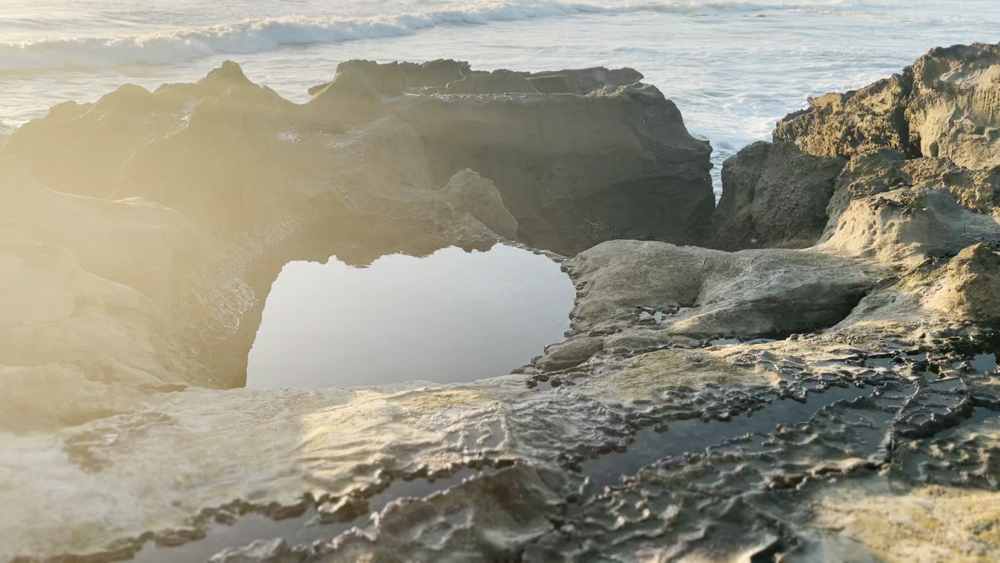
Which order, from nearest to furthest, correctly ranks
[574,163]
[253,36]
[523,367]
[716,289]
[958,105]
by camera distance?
1. [523,367]
2. [716,289]
3. [958,105]
4. [574,163]
5. [253,36]

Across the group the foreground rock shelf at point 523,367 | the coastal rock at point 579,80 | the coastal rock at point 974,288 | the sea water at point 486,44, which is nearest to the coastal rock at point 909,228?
the foreground rock shelf at point 523,367

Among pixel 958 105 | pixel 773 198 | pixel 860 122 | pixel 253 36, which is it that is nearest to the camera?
pixel 958 105

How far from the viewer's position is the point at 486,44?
92.2 ft

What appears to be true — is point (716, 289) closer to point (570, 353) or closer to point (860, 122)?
point (570, 353)

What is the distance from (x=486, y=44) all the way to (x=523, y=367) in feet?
78.2

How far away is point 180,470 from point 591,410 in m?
2.21

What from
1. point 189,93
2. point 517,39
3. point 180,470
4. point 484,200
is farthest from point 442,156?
point 517,39

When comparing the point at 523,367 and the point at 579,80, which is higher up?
the point at 579,80

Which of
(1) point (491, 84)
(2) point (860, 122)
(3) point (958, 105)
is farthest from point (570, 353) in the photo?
(1) point (491, 84)

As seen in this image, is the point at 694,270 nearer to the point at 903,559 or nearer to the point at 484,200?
the point at 484,200

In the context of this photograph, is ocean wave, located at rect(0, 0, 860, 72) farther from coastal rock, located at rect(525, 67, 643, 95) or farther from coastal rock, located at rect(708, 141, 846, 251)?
coastal rock, located at rect(708, 141, 846, 251)

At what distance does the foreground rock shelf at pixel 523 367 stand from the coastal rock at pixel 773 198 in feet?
0.12

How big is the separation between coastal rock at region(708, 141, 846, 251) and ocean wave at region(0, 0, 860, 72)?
703 inches

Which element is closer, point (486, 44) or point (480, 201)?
point (480, 201)
